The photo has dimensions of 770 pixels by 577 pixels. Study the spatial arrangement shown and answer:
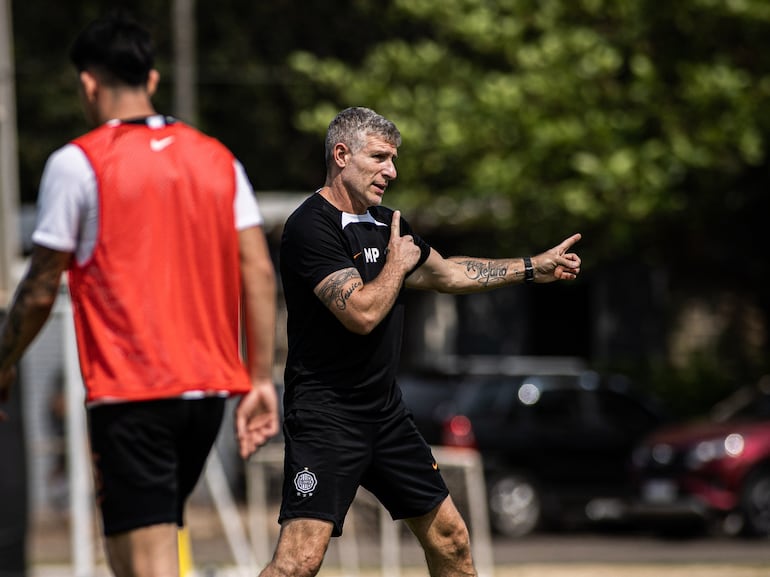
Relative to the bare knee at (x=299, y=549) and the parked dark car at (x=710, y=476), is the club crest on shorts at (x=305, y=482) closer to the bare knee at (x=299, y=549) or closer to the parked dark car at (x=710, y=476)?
the bare knee at (x=299, y=549)

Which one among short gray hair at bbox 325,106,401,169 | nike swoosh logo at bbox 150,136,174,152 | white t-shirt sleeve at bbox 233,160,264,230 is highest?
short gray hair at bbox 325,106,401,169

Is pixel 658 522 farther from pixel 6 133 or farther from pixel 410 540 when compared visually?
pixel 6 133

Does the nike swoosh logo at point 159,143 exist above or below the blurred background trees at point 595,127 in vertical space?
below

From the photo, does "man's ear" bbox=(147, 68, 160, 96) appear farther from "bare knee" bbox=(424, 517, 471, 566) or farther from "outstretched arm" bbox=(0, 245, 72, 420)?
"bare knee" bbox=(424, 517, 471, 566)

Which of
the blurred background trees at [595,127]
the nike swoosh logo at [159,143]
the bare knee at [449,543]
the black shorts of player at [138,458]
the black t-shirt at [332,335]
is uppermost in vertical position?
the blurred background trees at [595,127]

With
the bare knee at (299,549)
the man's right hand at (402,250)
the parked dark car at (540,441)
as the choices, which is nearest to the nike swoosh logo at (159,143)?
the man's right hand at (402,250)

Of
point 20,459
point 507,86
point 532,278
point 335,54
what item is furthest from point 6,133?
point 335,54

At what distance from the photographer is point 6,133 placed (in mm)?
11594

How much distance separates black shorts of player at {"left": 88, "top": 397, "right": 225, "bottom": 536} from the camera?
4.81m

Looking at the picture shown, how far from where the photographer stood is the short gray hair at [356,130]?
5629 mm

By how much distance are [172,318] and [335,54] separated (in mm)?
29453

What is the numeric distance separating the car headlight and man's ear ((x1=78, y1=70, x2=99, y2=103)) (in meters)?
12.8

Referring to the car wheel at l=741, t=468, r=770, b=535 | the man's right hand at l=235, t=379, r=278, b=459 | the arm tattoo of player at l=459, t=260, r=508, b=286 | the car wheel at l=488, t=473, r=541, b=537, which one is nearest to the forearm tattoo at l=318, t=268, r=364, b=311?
the man's right hand at l=235, t=379, r=278, b=459

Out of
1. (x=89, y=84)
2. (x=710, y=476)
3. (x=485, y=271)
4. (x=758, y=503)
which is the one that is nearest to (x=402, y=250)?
(x=485, y=271)
